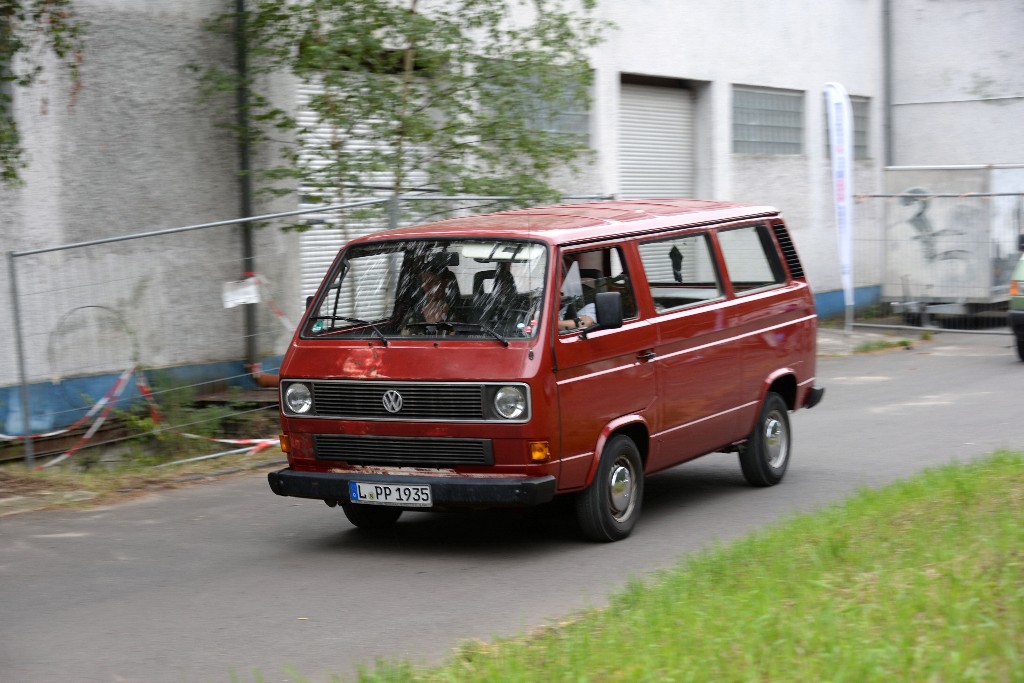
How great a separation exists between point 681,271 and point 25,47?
18.3ft

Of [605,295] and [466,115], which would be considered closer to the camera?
[605,295]

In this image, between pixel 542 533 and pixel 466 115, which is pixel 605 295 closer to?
pixel 542 533

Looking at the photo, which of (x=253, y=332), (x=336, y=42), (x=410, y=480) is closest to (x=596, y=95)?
(x=336, y=42)

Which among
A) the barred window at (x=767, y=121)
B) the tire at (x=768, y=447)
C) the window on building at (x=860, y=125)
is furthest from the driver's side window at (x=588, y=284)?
the window on building at (x=860, y=125)

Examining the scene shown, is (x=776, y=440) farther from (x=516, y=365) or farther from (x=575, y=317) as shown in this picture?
(x=516, y=365)

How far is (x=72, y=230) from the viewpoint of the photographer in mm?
12109

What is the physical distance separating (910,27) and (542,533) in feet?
70.1

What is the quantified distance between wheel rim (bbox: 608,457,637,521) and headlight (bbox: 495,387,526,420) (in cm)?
91

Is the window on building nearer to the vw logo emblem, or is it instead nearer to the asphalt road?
the asphalt road

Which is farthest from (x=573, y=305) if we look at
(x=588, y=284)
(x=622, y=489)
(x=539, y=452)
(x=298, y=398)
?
(x=298, y=398)

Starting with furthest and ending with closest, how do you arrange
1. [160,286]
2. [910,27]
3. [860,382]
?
1. [910,27]
2. [860,382]
3. [160,286]

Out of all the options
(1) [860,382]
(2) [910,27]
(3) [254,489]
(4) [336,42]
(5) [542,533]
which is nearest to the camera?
(5) [542,533]

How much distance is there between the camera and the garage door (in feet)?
66.4

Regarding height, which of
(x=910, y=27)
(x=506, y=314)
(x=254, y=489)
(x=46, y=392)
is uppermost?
(x=910, y=27)
